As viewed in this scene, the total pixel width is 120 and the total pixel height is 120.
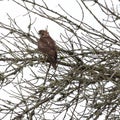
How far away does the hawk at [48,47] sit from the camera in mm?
6092

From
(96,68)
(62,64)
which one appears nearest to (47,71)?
(62,64)

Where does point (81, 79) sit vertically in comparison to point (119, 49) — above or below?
below

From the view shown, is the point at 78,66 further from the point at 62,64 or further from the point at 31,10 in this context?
the point at 31,10

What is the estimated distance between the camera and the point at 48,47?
22.4 ft

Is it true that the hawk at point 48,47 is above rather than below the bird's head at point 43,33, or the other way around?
below

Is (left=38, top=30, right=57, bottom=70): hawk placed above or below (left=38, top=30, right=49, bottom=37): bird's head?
below

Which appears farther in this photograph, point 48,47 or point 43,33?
point 43,33

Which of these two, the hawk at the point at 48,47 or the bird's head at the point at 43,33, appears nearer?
the hawk at the point at 48,47

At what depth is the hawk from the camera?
6092 millimetres

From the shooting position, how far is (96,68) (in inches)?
217

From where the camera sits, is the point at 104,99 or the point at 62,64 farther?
the point at 62,64

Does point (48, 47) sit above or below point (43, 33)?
below

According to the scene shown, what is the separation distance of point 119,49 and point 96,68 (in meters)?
0.40

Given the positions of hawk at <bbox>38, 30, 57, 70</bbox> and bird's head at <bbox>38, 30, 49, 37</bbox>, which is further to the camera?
bird's head at <bbox>38, 30, 49, 37</bbox>
